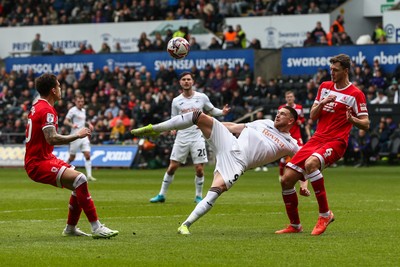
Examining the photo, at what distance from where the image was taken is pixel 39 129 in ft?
48.0

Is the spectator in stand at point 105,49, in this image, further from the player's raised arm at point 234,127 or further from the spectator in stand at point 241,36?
the player's raised arm at point 234,127

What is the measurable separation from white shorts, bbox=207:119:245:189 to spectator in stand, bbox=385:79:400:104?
25.0 meters

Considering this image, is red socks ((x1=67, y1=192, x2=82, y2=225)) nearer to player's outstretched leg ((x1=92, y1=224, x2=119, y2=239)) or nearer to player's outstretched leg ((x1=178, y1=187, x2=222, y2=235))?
player's outstretched leg ((x1=92, y1=224, x2=119, y2=239))

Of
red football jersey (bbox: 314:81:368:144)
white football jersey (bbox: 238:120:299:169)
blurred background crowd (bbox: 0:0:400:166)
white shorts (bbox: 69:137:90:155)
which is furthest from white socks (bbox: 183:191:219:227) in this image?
blurred background crowd (bbox: 0:0:400:166)

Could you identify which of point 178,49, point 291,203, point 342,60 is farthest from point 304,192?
point 178,49

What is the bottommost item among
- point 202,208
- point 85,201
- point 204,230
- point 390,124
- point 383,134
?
point 383,134

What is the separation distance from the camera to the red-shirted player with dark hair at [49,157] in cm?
1455

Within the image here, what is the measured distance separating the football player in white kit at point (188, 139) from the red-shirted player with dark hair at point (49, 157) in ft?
23.7

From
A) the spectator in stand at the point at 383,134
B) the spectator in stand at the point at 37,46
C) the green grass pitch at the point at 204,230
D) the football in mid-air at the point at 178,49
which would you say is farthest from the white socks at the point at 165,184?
the spectator in stand at the point at 37,46

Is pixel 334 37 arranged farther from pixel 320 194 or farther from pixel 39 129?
pixel 39 129

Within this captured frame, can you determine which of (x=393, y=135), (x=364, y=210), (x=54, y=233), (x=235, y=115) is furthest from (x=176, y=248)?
(x=235, y=115)

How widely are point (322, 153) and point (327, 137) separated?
0.36 m

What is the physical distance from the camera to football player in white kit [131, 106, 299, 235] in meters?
15.2

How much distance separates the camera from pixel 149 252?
12.9 m
